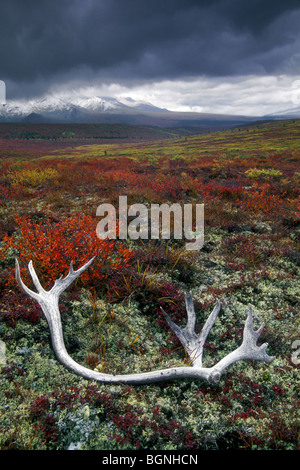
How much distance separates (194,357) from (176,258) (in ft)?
8.77

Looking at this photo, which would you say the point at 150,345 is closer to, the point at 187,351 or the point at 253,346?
the point at 187,351

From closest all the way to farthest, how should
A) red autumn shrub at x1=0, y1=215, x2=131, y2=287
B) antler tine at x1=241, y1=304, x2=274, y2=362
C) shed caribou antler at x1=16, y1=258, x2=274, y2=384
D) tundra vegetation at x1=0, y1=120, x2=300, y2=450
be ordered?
tundra vegetation at x1=0, y1=120, x2=300, y2=450 → shed caribou antler at x1=16, y1=258, x2=274, y2=384 → antler tine at x1=241, y1=304, x2=274, y2=362 → red autumn shrub at x1=0, y1=215, x2=131, y2=287

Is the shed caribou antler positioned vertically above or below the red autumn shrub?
below

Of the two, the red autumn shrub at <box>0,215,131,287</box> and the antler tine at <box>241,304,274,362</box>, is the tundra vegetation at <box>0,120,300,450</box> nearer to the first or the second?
the red autumn shrub at <box>0,215,131,287</box>

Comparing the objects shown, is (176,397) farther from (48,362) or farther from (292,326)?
(292,326)

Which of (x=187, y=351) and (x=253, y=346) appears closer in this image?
(x=253, y=346)

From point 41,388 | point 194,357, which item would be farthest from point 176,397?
point 41,388

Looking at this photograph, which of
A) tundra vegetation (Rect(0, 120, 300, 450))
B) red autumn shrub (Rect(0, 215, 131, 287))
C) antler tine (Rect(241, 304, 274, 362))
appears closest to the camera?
tundra vegetation (Rect(0, 120, 300, 450))

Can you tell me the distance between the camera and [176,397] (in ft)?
9.82

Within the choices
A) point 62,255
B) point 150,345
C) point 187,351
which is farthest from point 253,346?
point 62,255

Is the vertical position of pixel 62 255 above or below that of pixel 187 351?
above

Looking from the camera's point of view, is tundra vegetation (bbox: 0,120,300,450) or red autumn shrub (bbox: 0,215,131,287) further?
red autumn shrub (bbox: 0,215,131,287)

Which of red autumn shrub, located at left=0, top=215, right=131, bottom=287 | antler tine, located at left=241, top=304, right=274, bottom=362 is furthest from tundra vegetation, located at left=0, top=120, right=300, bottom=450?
antler tine, located at left=241, top=304, right=274, bottom=362
